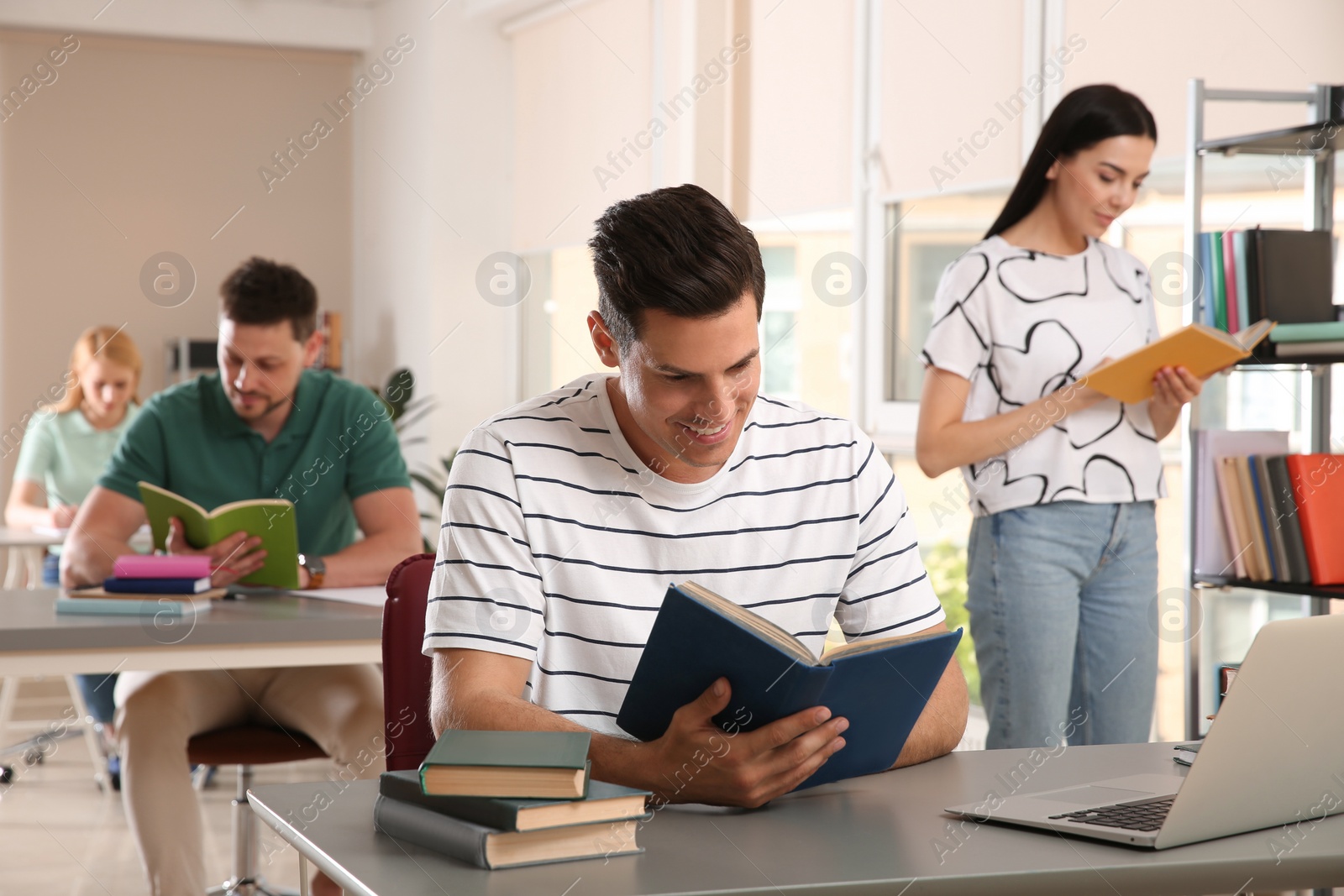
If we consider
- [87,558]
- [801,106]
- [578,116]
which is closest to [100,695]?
[87,558]

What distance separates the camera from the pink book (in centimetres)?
257

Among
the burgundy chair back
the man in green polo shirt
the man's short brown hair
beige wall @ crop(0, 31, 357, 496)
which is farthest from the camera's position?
beige wall @ crop(0, 31, 357, 496)

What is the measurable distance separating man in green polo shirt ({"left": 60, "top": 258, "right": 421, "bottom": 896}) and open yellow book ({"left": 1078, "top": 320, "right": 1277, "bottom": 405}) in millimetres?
1533

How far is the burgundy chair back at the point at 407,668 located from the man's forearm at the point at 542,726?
183 mm

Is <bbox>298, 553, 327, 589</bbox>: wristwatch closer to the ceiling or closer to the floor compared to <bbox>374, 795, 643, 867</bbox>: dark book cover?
closer to the ceiling

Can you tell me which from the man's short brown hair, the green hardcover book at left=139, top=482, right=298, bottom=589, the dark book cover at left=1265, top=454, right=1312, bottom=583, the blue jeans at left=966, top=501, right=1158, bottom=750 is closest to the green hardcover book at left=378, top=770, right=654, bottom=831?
the blue jeans at left=966, top=501, right=1158, bottom=750

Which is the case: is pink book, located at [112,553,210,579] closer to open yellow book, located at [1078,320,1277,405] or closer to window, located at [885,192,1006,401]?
open yellow book, located at [1078,320,1277,405]

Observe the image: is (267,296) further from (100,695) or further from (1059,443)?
(1059,443)

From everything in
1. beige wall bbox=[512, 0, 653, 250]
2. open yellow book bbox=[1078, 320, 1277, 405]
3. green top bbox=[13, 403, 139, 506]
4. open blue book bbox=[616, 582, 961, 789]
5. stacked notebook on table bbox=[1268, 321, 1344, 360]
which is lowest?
open blue book bbox=[616, 582, 961, 789]

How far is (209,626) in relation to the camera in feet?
7.77

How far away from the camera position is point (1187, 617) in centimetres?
270

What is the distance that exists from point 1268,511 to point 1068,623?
53cm

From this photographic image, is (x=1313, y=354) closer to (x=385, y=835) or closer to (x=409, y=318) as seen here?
(x=385, y=835)

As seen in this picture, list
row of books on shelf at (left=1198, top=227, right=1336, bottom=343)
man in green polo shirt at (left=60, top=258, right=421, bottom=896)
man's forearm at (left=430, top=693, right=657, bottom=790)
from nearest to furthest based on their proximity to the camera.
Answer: man's forearm at (left=430, top=693, right=657, bottom=790) → row of books on shelf at (left=1198, top=227, right=1336, bottom=343) → man in green polo shirt at (left=60, top=258, right=421, bottom=896)
